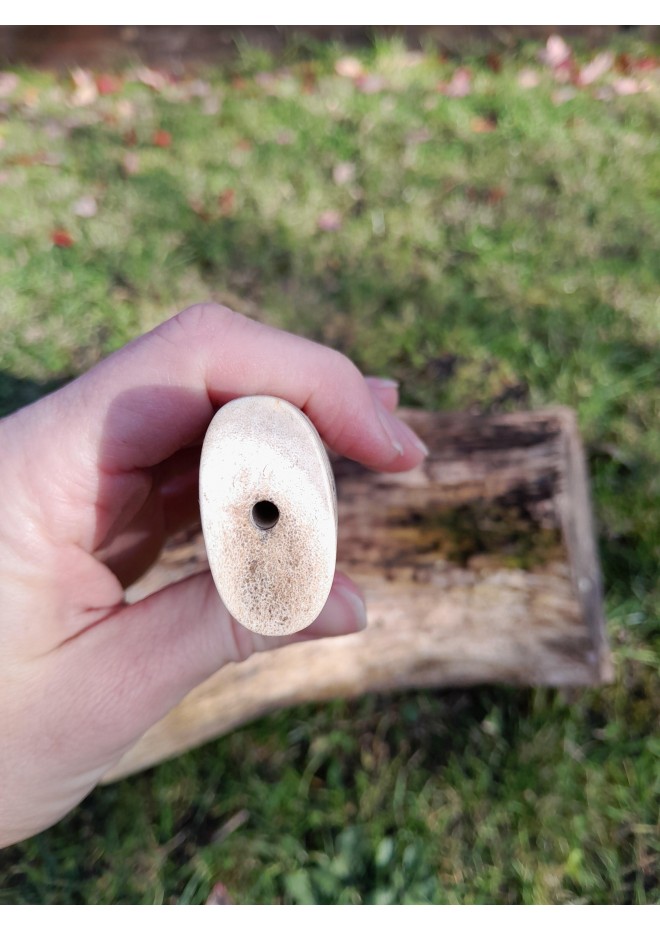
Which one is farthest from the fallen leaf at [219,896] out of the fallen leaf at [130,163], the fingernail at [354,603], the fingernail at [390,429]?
the fallen leaf at [130,163]

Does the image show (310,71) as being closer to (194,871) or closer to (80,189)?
(80,189)

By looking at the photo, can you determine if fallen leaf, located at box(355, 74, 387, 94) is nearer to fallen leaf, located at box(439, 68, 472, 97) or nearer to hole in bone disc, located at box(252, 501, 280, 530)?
fallen leaf, located at box(439, 68, 472, 97)

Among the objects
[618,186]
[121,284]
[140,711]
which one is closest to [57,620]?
[140,711]

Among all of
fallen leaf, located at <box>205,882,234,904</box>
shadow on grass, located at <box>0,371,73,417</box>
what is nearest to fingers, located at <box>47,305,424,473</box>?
fallen leaf, located at <box>205,882,234,904</box>

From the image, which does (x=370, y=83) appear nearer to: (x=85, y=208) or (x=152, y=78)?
(x=152, y=78)

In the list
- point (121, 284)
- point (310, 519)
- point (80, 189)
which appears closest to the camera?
point (310, 519)

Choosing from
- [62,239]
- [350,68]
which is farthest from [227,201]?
[350,68]

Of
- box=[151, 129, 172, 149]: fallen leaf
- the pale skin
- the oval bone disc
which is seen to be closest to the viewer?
the oval bone disc

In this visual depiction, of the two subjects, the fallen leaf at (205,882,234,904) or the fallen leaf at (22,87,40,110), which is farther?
the fallen leaf at (22,87,40,110)
